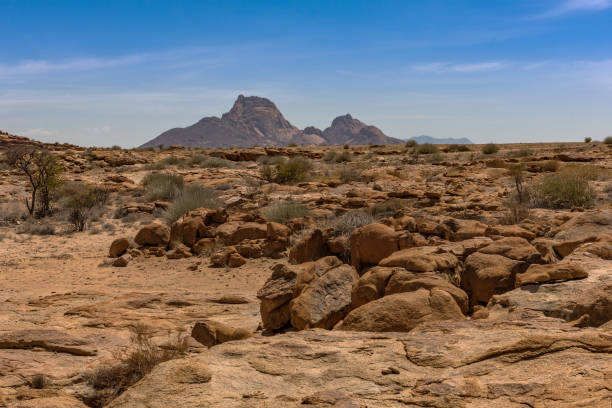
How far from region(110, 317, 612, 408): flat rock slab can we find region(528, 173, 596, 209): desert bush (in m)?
11.5

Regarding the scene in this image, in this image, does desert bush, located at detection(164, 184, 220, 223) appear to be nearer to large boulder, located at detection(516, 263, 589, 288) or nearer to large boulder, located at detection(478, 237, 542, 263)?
large boulder, located at detection(478, 237, 542, 263)

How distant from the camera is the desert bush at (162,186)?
1948 cm

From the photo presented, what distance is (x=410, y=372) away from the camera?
3.45 metres

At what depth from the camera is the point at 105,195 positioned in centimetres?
1906

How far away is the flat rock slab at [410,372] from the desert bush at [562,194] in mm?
11461

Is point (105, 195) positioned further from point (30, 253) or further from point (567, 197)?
point (567, 197)

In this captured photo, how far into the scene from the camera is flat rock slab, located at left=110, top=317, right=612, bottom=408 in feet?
9.78

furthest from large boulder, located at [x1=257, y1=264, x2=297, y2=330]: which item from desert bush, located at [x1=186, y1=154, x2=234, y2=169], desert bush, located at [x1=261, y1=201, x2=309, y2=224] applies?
desert bush, located at [x1=186, y1=154, x2=234, y2=169]

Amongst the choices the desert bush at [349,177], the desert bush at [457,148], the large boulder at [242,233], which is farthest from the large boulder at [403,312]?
the desert bush at [457,148]

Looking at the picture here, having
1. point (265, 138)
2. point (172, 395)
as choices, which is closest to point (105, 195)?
point (172, 395)

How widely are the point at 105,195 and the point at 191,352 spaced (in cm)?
1571

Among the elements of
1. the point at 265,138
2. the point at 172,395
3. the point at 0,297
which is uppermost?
the point at 265,138

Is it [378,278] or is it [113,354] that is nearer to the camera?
[113,354]

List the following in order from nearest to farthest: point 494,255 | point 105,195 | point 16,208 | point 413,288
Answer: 1. point 413,288
2. point 494,255
3. point 16,208
4. point 105,195
